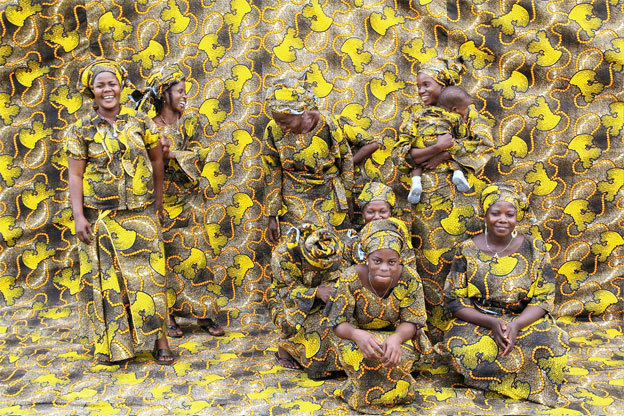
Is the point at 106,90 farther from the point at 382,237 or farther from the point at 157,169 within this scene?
the point at 382,237

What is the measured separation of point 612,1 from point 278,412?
3594 millimetres

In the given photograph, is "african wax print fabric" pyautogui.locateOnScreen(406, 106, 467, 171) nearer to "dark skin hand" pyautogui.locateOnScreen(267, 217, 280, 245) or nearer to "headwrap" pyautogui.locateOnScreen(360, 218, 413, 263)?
"headwrap" pyautogui.locateOnScreen(360, 218, 413, 263)

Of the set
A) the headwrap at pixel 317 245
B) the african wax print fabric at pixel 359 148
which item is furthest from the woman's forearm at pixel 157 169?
the african wax print fabric at pixel 359 148

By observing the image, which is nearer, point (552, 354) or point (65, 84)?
point (552, 354)

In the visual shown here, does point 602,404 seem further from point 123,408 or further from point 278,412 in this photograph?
point 123,408

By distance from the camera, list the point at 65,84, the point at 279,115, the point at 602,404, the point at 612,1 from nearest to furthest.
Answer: the point at 602,404 → the point at 279,115 → the point at 612,1 → the point at 65,84

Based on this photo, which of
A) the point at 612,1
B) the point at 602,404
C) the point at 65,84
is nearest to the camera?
the point at 602,404

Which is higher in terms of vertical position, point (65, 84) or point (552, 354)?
point (65, 84)

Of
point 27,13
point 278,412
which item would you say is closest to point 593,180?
point 278,412

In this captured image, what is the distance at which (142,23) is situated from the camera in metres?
5.23

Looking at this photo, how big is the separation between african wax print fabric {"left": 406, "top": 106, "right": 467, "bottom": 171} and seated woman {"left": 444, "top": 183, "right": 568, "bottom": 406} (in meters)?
0.42

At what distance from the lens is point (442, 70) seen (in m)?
4.44

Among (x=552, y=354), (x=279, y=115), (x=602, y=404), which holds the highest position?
(x=279, y=115)

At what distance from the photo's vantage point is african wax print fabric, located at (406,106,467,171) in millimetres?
4406
